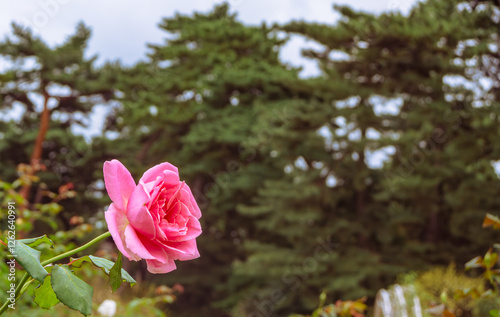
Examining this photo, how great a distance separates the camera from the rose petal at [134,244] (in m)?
0.49

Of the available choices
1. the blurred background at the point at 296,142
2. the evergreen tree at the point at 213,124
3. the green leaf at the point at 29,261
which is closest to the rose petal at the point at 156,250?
the green leaf at the point at 29,261

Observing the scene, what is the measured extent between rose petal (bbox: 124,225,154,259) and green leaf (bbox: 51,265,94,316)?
6 cm

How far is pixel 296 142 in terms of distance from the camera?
9.45 meters

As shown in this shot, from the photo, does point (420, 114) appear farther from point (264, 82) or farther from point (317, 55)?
point (264, 82)


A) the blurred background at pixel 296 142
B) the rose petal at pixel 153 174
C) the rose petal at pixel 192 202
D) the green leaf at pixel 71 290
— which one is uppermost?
the blurred background at pixel 296 142

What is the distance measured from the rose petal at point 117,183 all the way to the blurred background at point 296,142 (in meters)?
5.88

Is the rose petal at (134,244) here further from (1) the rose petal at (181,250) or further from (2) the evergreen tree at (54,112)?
(2) the evergreen tree at (54,112)

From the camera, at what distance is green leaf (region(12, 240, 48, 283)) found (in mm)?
465

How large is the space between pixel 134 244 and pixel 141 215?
0.03 metres

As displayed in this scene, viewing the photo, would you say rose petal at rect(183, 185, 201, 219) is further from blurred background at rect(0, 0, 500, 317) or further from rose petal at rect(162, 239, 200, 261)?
blurred background at rect(0, 0, 500, 317)

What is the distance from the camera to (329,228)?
29.8 feet

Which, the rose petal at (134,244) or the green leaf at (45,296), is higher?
the rose petal at (134,244)

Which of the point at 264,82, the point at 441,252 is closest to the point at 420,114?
the point at 441,252

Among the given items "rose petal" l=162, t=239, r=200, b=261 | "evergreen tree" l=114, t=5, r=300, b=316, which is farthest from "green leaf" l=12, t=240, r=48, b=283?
"evergreen tree" l=114, t=5, r=300, b=316
